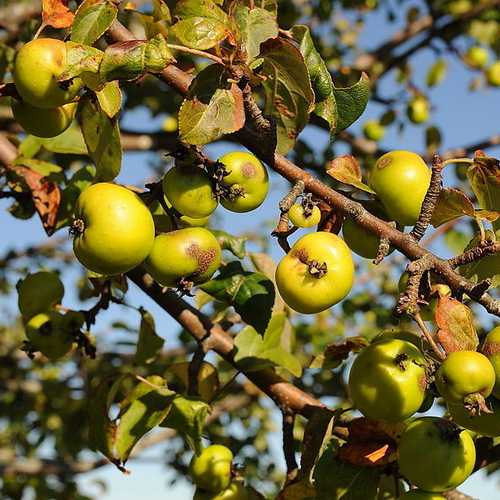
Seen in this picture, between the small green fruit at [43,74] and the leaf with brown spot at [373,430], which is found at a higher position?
the small green fruit at [43,74]

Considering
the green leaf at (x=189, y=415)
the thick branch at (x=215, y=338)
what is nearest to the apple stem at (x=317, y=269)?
the green leaf at (x=189, y=415)

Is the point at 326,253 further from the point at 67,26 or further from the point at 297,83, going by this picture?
the point at 67,26

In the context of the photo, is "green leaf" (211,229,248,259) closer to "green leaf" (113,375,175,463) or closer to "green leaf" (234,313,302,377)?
"green leaf" (234,313,302,377)

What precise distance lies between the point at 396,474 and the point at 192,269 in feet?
2.26

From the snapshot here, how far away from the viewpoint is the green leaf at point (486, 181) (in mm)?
1511

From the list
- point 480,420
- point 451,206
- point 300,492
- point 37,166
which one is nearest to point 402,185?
point 451,206

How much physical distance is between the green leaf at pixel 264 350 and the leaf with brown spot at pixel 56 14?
94 centimetres

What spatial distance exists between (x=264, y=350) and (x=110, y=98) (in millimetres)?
979

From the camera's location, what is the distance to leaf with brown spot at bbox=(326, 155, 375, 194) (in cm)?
148

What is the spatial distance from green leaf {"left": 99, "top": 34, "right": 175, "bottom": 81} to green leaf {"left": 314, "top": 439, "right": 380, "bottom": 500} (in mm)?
968

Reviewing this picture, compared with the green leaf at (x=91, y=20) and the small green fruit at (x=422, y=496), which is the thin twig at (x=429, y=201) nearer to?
the small green fruit at (x=422, y=496)

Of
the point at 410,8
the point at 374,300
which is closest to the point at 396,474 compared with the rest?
the point at 374,300

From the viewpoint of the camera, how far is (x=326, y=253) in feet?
4.37

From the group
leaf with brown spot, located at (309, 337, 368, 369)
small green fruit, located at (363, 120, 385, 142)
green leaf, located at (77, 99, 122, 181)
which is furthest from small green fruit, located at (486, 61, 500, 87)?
green leaf, located at (77, 99, 122, 181)
